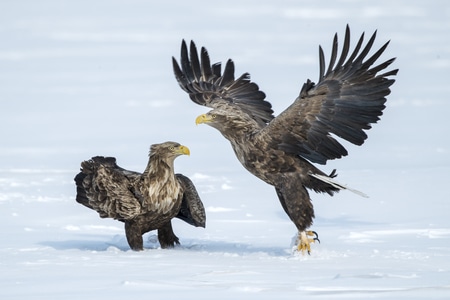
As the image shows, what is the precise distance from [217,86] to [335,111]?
2177 mm

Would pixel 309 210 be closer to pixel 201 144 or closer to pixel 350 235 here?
pixel 350 235

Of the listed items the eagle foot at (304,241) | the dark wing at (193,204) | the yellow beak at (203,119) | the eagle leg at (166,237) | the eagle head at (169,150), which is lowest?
the eagle foot at (304,241)

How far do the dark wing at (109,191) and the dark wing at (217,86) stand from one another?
4.63ft

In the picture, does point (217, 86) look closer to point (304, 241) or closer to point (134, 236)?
point (134, 236)

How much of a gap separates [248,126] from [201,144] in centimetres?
750

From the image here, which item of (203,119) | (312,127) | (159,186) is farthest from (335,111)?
(159,186)

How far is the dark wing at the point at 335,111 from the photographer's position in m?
7.51

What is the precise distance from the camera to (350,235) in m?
8.20

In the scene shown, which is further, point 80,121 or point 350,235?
point 80,121

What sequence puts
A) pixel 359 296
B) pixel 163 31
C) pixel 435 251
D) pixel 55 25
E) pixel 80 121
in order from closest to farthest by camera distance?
pixel 359 296
pixel 435 251
pixel 80 121
pixel 163 31
pixel 55 25

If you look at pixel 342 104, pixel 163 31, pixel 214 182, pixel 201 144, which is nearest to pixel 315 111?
pixel 342 104

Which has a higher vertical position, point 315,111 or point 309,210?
point 315,111

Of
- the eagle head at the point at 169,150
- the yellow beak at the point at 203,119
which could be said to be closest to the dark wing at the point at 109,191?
the eagle head at the point at 169,150

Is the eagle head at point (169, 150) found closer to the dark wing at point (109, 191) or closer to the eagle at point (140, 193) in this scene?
the eagle at point (140, 193)
